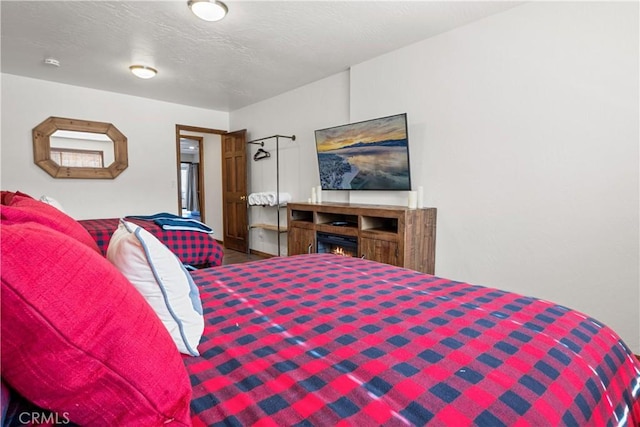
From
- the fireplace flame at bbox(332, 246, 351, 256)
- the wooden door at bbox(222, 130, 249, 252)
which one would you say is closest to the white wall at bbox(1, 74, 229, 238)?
the wooden door at bbox(222, 130, 249, 252)

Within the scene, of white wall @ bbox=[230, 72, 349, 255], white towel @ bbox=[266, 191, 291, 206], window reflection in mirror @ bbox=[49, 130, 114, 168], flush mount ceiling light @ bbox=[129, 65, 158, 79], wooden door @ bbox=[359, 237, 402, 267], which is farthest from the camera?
white towel @ bbox=[266, 191, 291, 206]

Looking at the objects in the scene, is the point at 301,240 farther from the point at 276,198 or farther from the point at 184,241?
the point at 184,241

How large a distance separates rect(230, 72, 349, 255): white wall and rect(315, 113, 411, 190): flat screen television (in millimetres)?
365

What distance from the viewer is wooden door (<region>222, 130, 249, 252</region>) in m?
5.56

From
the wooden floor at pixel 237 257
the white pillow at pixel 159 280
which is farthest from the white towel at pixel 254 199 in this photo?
the white pillow at pixel 159 280

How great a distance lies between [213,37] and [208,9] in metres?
0.63

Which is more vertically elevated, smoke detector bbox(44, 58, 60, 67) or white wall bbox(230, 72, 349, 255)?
smoke detector bbox(44, 58, 60, 67)

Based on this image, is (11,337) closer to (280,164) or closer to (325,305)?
(325,305)

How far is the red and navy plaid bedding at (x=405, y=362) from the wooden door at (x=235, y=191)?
4.24 metres

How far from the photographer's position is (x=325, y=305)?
1.30m

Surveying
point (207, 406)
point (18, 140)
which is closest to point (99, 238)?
point (18, 140)

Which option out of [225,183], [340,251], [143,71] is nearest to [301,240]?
[340,251]

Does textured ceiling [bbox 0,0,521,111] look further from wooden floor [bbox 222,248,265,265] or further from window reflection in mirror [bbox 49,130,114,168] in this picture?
wooden floor [bbox 222,248,265,265]

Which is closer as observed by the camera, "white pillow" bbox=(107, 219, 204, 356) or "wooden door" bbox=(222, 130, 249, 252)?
"white pillow" bbox=(107, 219, 204, 356)
